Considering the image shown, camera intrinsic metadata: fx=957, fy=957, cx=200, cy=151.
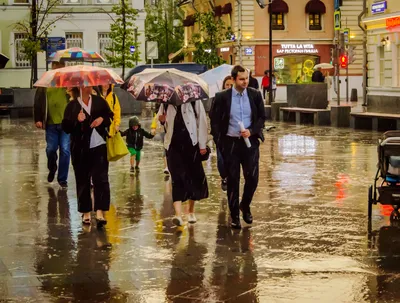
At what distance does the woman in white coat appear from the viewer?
10.9 metres

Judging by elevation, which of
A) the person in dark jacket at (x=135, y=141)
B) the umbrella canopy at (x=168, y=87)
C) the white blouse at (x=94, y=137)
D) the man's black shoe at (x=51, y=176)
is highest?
the umbrella canopy at (x=168, y=87)

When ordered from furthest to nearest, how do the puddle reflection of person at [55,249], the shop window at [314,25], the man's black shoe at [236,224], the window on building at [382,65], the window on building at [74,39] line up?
1. the shop window at [314,25]
2. the window on building at [74,39]
3. the window on building at [382,65]
4. the man's black shoe at [236,224]
5. the puddle reflection of person at [55,249]

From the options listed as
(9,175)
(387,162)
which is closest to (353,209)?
(387,162)

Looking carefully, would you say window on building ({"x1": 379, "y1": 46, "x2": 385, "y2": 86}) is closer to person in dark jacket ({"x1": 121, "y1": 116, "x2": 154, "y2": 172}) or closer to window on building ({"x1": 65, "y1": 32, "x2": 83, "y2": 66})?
person in dark jacket ({"x1": 121, "y1": 116, "x2": 154, "y2": 172})

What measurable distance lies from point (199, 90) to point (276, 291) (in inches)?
153

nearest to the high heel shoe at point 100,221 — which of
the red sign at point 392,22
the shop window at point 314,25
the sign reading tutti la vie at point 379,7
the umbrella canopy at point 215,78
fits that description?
the umbrella canopy at point 215,78

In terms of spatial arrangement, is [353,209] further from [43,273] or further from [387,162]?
[43,273]

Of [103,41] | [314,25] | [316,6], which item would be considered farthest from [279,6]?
[103,41]

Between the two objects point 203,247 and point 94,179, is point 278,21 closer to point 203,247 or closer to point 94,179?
point 94,179

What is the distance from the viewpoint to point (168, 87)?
11.0m

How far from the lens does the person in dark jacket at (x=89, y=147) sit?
10711 mm

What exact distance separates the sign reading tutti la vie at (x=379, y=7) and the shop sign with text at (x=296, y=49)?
22.2 m

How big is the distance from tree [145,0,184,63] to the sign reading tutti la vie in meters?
44.2

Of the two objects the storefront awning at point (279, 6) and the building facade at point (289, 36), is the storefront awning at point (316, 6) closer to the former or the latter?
the building facade at point (289, 36)
